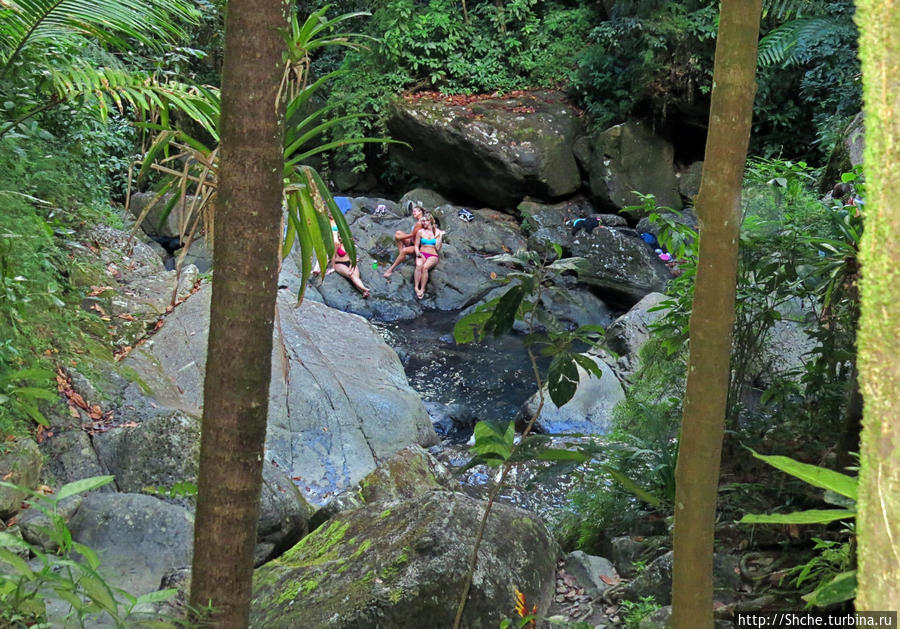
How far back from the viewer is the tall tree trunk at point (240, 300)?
1807mm

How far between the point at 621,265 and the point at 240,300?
34.7 ft

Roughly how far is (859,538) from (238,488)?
1.41 m

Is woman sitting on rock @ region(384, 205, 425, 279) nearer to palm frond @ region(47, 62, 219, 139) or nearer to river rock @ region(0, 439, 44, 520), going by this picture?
palm frond @ region(47, 62, 219, 139)

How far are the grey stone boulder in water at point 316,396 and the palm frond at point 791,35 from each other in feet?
28.0

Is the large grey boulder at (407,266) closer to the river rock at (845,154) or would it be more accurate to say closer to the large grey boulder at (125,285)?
the large grey boulder at (125,285)

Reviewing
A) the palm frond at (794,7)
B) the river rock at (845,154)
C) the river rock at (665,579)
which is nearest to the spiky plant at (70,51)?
the river rock at (665,579)

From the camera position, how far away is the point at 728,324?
5.44 feet

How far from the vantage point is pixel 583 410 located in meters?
7.69

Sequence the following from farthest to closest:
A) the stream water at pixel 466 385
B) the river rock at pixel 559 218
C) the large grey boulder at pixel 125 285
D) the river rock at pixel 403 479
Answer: the river rock at pixel 559 218 < the large grey boulder at pixel 125 285 < the stream water at pixel 466 385 < the river rock at pixel 403 479

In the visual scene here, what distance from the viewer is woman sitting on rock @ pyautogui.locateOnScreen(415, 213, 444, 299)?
11812 millimetres

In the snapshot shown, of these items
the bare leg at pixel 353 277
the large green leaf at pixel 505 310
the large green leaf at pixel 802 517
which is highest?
the bare leg at pixel 353 277

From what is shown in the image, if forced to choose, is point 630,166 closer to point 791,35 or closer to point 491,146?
point 491,146

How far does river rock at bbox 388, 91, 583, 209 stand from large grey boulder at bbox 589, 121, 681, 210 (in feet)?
1.87

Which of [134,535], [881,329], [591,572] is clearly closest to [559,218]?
[591,572]
